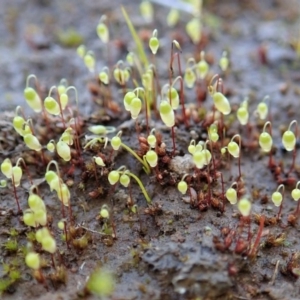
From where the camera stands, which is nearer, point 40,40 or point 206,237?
point 206,237

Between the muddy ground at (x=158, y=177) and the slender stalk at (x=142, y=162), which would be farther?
the slender stalk at (x=142, y=162)

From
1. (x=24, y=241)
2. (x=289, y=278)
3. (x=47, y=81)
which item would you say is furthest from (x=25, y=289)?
(x=47, y=81)

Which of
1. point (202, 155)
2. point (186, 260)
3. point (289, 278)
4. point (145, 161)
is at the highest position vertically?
point (202, 155)

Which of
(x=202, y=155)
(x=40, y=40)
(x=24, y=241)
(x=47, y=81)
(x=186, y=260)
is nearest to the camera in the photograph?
(x=186, y=260)

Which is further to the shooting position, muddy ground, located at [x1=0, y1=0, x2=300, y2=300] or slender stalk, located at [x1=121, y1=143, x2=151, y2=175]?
slender stalk, located at [x1=121, y1=143, x2=151, y2=175]

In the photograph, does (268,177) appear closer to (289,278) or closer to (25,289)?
(289,278)

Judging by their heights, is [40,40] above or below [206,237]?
above

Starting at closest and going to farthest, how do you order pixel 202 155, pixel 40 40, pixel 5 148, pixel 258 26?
Result: pixel 202 155 → pixel 5 148 → pixel 40 40 → pixel 258 26
